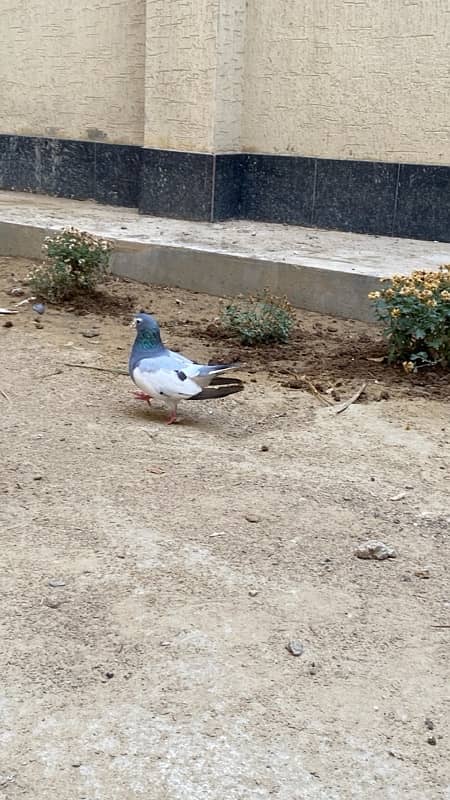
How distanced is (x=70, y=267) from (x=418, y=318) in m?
2.26

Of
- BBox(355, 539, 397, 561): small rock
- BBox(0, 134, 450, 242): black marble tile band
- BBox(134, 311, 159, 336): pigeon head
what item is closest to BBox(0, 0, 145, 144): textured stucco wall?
BBox(0, 134, 450, 242): black marble tile band

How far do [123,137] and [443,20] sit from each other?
117 inches

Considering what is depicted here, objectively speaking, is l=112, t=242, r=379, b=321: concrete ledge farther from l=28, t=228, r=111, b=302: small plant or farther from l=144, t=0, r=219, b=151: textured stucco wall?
l=144, t=0, r=219, b=151: textured stucco wall

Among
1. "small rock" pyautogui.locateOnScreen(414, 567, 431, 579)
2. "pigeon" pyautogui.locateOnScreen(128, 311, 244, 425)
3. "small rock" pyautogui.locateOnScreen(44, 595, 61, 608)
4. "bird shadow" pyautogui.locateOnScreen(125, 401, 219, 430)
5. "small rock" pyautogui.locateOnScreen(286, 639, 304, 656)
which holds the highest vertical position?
"pigeon" pyautogui.locateOnScreen(128, 311, 244, 425)

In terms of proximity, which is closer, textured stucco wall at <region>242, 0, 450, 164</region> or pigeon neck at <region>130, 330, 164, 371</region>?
pigeon neck at <region>130, 330, 164, 371</region>

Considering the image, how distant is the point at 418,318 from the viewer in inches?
182

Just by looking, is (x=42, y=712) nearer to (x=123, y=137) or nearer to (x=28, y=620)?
(x=28, y=620)

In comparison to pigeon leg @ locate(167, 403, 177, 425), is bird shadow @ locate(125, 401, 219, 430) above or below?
below

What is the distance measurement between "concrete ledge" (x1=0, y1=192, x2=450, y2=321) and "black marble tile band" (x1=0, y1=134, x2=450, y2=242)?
0.13m

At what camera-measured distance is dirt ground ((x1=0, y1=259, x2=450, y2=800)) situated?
2.11 meters

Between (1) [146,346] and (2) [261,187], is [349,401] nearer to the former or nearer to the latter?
(1) [146,346]

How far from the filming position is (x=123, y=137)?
8328 mm

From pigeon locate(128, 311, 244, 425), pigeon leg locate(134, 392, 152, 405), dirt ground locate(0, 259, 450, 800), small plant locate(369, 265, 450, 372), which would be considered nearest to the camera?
dirt ground locate(0, 259, 450, 800)

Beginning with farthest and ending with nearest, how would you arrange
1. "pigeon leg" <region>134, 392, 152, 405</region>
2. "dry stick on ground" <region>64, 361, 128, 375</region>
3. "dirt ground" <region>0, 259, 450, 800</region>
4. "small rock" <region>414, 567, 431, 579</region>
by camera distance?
1. "dry stick on ground" <region>64, 361, 128, 375</region>
2. "pigeon leg" <region>134, 392, 152, 405</region>
3. "small rock" <region>414, 567, 431, 579</region>
4. "dirt ground" <region>0, 259, 450, 800</region>
